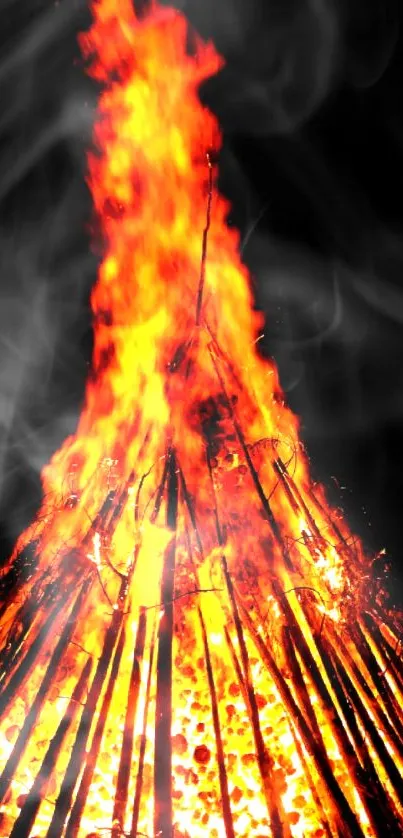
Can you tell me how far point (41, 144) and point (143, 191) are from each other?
1744 millimetres

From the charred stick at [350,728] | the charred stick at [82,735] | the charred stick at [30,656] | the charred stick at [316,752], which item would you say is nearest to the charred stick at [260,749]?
the charred stick at [316,752]

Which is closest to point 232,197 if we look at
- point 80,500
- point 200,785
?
point 80,500

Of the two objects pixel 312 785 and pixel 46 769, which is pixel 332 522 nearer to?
pixel 312 785

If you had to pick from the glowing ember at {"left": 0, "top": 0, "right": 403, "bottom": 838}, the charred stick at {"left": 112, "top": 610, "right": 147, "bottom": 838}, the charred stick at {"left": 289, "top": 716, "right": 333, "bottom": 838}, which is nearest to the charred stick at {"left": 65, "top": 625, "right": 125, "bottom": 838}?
the glowing ember at {"left": 0, "top": 0, "right": 403, "bottom": 838}

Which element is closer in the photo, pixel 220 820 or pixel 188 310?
pixel 220 820

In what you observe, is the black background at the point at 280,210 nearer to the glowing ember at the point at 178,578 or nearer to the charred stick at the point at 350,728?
the glowing ember at the point at 178,578

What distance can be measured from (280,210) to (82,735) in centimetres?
601

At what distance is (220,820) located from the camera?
8.50ft

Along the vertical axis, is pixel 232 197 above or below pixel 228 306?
above

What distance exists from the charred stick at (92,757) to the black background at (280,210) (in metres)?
2.99

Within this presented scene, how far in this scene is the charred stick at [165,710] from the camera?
254 centimetres

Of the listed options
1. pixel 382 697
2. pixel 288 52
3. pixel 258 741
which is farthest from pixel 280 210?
pixel 258 741

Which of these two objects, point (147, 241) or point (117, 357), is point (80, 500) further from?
point (147, 241)

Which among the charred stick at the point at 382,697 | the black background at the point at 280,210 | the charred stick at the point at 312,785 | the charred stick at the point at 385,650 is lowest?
the charred stick at the point at 312,785
